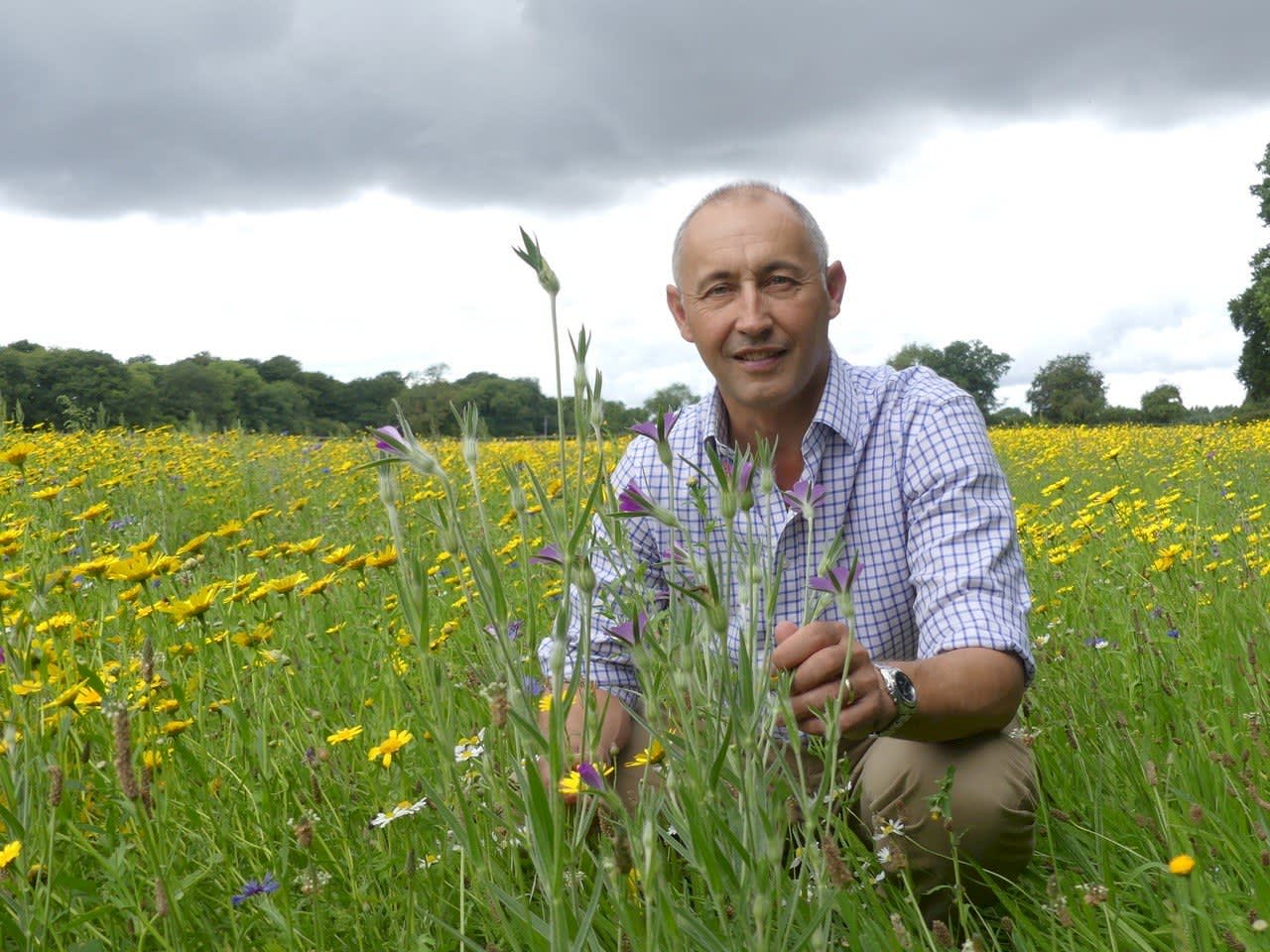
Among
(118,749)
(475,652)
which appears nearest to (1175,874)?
(118,749)

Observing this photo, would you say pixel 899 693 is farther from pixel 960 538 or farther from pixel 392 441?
pixel 392 441

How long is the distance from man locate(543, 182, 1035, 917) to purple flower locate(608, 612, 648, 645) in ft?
1.98

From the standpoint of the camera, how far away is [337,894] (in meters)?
1.63

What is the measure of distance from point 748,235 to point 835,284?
0.35m

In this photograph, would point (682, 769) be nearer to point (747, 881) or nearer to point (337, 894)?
point (747, 881)

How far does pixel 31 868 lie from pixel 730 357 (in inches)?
53.6

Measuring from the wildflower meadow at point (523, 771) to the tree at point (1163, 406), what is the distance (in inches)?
1362

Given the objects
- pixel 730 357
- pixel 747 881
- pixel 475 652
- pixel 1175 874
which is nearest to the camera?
pixel 747 881

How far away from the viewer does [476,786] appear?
1651mm

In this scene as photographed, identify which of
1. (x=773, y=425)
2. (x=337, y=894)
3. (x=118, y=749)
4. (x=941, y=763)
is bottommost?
(x=337, y=894)

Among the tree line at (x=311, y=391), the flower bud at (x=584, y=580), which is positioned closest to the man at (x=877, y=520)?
the flower bud at (x=584, y=580)

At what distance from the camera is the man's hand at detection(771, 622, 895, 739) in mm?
1249

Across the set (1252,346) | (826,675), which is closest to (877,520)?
(826,675)

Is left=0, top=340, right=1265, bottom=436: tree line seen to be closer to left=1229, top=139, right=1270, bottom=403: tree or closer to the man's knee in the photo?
left=1229, top=139, right=1270, bottom=403: tree
